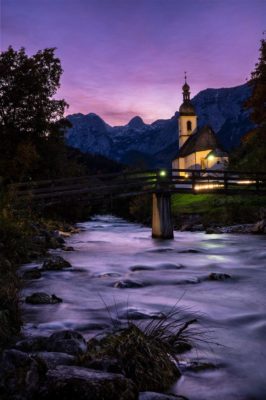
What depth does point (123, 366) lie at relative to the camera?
208 inches

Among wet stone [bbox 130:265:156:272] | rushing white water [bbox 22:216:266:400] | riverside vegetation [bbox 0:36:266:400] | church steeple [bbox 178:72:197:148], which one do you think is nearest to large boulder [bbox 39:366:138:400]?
riverside vegetation [bbox 0:36:266:400]

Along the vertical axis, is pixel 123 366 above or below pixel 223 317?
above

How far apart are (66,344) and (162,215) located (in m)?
22.4

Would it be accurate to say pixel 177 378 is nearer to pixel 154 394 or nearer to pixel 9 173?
pixel 154 394

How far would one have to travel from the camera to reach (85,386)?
4.55 metres

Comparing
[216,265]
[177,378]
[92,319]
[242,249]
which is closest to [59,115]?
[242,249]

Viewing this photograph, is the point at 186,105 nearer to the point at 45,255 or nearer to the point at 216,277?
the point at 45,255

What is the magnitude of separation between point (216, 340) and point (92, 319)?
7.78 feet

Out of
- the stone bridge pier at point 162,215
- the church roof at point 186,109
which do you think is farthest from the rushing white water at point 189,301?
the church roof at point 186,109

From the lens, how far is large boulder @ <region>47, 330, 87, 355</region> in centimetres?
586

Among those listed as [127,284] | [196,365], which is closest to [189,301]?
[127,284]

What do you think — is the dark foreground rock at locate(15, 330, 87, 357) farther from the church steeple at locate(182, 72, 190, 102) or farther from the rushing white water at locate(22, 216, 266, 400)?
the church steeple at locate(182, 72, 190, 102)

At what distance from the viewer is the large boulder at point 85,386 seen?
452 cm

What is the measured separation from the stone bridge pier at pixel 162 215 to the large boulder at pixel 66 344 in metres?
21.9
